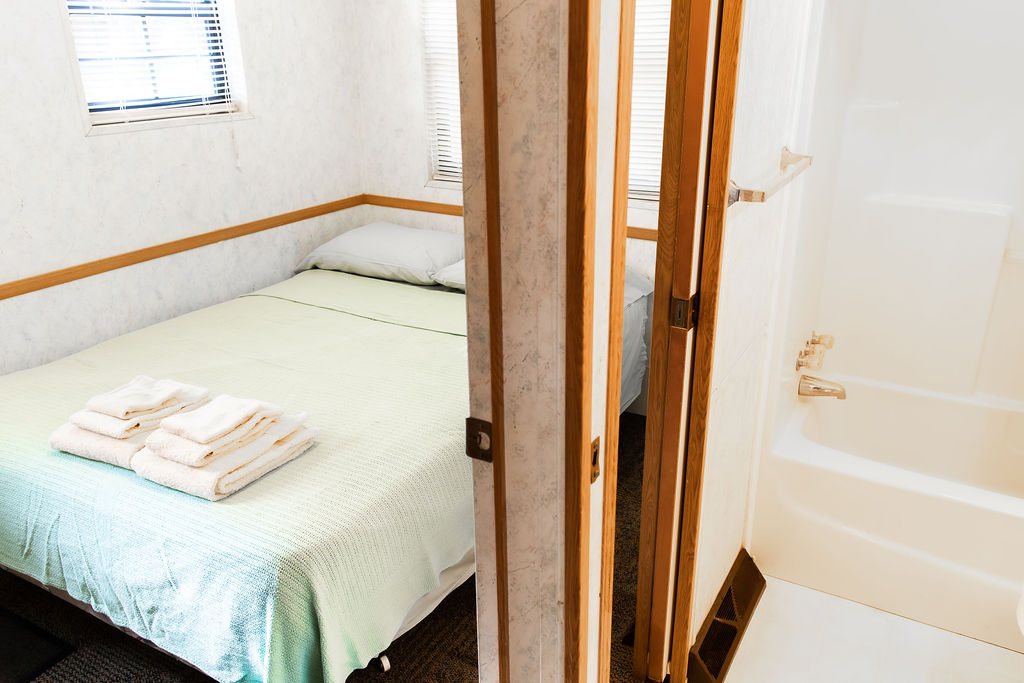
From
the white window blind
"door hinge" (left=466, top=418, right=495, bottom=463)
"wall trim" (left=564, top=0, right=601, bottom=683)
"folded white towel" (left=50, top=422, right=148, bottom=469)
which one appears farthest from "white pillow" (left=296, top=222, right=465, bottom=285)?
"wall trim" (left=564, top=0, right=601, bottom=683)

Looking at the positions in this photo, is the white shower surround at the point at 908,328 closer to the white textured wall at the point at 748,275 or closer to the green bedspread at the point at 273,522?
the white textured wall at the point at 748,275

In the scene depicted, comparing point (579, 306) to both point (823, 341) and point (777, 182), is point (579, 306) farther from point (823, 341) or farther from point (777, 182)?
point (823, 341)

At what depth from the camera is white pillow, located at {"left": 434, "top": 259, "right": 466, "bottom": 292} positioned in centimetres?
310

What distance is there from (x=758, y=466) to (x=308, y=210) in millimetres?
2293

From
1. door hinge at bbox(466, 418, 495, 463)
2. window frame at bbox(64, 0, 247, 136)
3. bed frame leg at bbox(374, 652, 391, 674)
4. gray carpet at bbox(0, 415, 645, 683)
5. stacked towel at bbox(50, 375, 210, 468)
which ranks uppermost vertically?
window frame at bbox(64, 0, 247, 136)

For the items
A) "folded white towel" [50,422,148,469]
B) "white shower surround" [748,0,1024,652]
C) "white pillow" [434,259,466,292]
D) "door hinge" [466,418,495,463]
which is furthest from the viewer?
"white pillow" [434,259,466,292]

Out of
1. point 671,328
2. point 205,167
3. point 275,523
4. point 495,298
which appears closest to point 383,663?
point 275,523

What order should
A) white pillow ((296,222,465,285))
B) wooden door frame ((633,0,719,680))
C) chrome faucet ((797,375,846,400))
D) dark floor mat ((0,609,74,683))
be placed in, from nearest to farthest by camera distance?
wooden door frame ((633,0,719,680)) → dark floor mat ((0,609,74,683)) → chrome faucet ((797,375,846,400)) → white pillow ((296,222,465,285))

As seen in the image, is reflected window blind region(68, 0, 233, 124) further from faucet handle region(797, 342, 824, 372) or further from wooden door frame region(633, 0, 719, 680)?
faucet handle region(797, 342, 824, 372)

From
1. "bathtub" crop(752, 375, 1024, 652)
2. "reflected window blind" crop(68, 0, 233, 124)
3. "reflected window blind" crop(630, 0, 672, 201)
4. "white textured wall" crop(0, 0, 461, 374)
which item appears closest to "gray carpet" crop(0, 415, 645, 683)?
"bathtub" crop(752, 375, 1024, 652)

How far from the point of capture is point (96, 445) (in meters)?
1.87

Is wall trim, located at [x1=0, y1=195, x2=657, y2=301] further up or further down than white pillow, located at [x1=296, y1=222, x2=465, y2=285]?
further up

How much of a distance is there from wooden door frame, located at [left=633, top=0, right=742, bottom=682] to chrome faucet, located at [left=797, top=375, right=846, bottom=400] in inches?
34.9

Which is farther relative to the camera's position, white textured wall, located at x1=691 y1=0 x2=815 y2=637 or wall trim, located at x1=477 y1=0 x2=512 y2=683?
white textured wall, located at x1=691 y1=0 x2=815 y2=637
